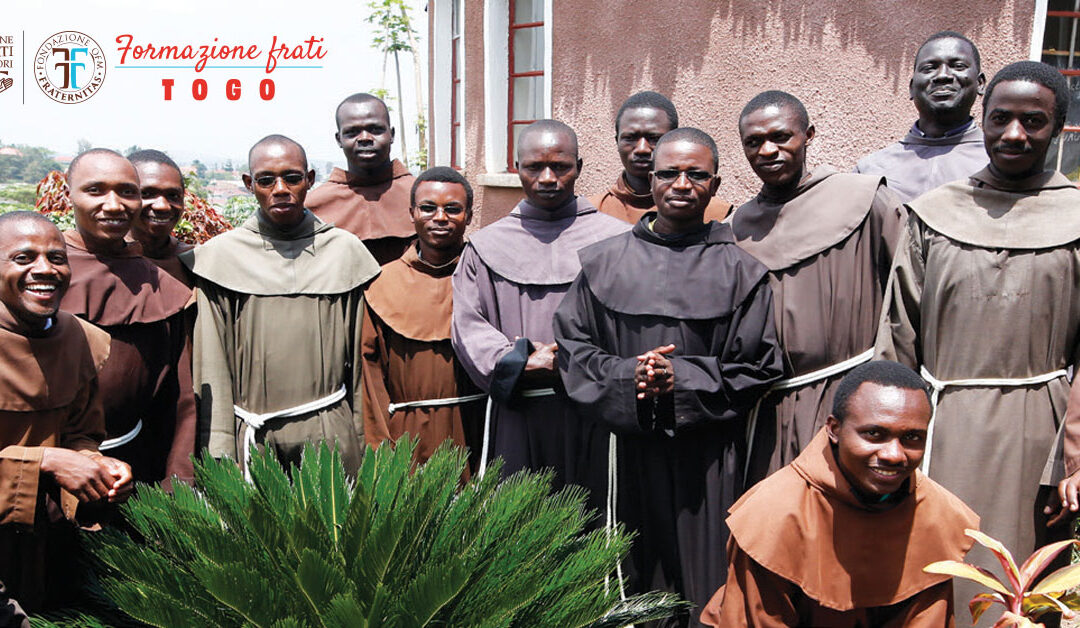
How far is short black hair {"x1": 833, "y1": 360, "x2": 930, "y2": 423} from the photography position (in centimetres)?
253

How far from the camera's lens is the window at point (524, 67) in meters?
8.98

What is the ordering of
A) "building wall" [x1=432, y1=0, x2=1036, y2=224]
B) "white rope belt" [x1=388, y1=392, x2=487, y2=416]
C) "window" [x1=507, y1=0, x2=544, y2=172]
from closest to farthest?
"white rope belt" [x1=388, y1=392, x2=487, y2=416]
"building wall" [x1=432, y1=0, x2=1036, y2=224]
"window" [x1=507, y1=0, x2=544, y2=172]

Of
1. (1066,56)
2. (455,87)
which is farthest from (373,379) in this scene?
(455,87)

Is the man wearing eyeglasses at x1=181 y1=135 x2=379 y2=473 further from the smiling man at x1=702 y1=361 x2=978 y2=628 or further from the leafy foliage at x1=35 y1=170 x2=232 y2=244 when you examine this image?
the leafy foliage at x1=35 y1=170 x2=232 y2=244

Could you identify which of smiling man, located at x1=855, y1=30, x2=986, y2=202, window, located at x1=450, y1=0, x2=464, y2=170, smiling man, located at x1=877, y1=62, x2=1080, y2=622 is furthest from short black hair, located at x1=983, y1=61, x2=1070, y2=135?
window, located at x1=450, y1=0, x2=464, y2=170

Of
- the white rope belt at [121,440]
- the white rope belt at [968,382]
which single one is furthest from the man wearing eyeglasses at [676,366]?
the white rope belt at [121,440]

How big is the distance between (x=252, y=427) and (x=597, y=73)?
5.20 m

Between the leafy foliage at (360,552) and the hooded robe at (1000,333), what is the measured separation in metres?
1.35

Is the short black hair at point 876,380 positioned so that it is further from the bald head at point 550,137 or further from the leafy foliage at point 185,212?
the leafy foliage at point 185,212

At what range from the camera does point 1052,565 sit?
329 cm

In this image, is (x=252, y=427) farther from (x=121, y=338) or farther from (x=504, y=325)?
(x=504, y=325)

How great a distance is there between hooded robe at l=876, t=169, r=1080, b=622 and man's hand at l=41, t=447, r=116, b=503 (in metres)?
2.52

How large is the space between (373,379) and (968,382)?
223 centimetres

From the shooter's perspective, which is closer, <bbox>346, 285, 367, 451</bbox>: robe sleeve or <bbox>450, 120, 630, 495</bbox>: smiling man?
<bbox>450, 120, 630, 495</bbox>: smiling man
